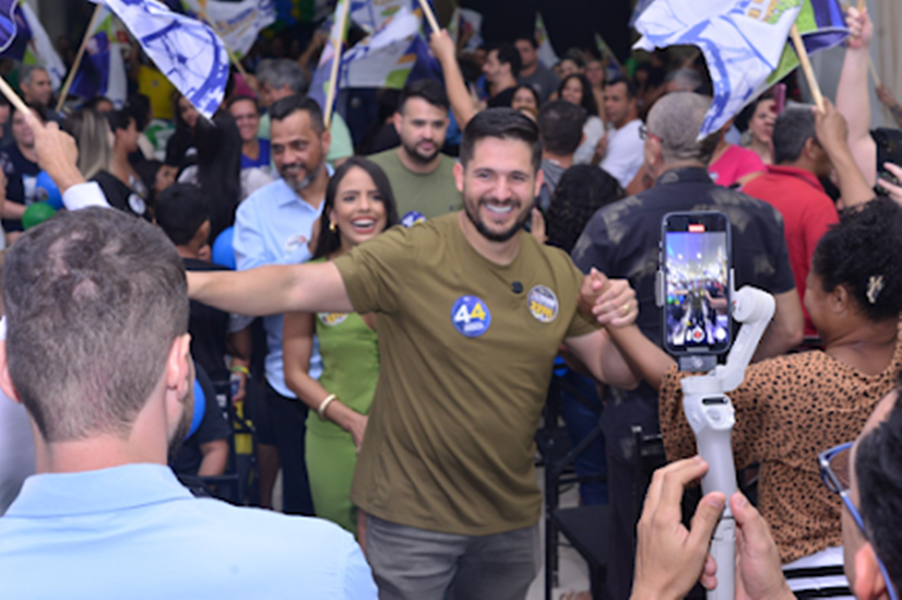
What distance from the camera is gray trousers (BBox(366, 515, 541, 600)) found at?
2516 millimetres

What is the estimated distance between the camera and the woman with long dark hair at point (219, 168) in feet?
15.1

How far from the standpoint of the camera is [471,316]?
2518mm

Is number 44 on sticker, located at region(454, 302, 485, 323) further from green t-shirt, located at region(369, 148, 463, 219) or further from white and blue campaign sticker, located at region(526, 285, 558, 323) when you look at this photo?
green t-shirt, located at region(369, 148, 463, 219)

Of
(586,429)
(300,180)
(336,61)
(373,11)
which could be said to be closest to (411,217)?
(300,180)

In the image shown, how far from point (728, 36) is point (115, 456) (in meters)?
2.75

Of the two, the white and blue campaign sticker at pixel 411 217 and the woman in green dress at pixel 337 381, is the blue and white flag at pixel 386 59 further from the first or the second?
the woman in green dress at pixel 337 381

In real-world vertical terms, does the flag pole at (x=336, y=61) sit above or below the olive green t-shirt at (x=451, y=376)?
above

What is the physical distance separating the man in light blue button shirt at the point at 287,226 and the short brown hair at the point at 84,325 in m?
2.38

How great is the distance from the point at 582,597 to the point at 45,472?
327 centimetres

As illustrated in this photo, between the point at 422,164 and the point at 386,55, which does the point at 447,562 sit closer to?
the point at 422,164

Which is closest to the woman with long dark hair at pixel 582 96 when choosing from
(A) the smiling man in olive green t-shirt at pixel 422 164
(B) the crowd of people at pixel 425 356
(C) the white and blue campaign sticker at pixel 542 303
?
(B) the crowd of people at pixel 425 356

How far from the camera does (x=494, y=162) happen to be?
2670mm

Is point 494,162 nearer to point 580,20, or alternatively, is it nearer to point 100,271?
point 100,271

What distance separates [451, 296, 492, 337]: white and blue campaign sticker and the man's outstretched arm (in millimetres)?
299
